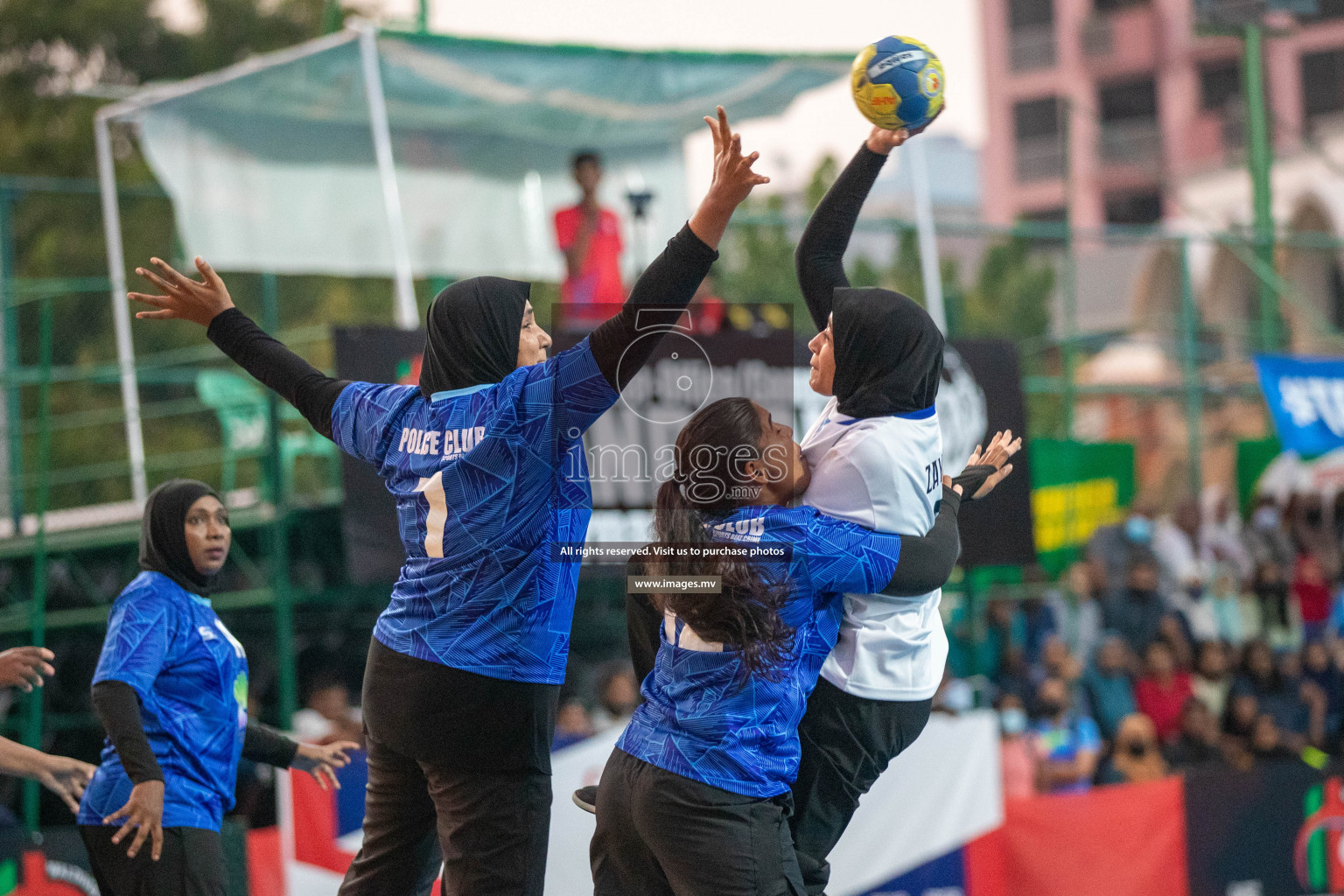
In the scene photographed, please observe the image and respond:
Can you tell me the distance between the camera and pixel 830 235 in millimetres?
4133

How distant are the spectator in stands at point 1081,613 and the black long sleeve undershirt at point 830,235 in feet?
25.7

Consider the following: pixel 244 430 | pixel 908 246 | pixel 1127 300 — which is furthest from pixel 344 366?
pixel 1127 300

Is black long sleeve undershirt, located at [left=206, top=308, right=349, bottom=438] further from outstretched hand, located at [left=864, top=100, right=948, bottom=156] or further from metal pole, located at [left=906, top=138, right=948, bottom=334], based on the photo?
metal pole, located at [left=906, top=138, right=948, bottom=334]

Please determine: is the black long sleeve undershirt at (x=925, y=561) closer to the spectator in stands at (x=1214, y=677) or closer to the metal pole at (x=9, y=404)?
the metal pole at (x=9, y=404)

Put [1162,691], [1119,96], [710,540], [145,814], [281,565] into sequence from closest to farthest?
[710,540] < [145,814] < [281,565] < [1162,691] < [1119,96]

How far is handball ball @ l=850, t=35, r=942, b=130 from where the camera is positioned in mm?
4367

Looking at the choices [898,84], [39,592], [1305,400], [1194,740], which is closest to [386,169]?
[39,592]

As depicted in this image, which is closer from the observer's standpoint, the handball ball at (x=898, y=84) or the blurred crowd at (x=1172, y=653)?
the handball ball at (x=898, y=84)

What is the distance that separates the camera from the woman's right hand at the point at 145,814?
4160 mm

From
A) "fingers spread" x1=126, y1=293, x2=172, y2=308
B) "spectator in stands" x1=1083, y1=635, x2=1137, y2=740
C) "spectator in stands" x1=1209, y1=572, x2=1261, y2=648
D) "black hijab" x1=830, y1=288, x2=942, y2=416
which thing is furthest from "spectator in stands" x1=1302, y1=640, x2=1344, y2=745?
"fingers spread" x1=126, y1=293, x2=172, y2=308

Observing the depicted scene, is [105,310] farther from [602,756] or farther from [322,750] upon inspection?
[322,750]

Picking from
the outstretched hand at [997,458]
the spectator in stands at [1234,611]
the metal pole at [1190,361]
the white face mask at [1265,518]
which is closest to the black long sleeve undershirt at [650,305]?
the outstretched hand at [997,458]

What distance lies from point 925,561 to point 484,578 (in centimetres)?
105

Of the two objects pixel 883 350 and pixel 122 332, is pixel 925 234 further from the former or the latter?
pixel 883 350
